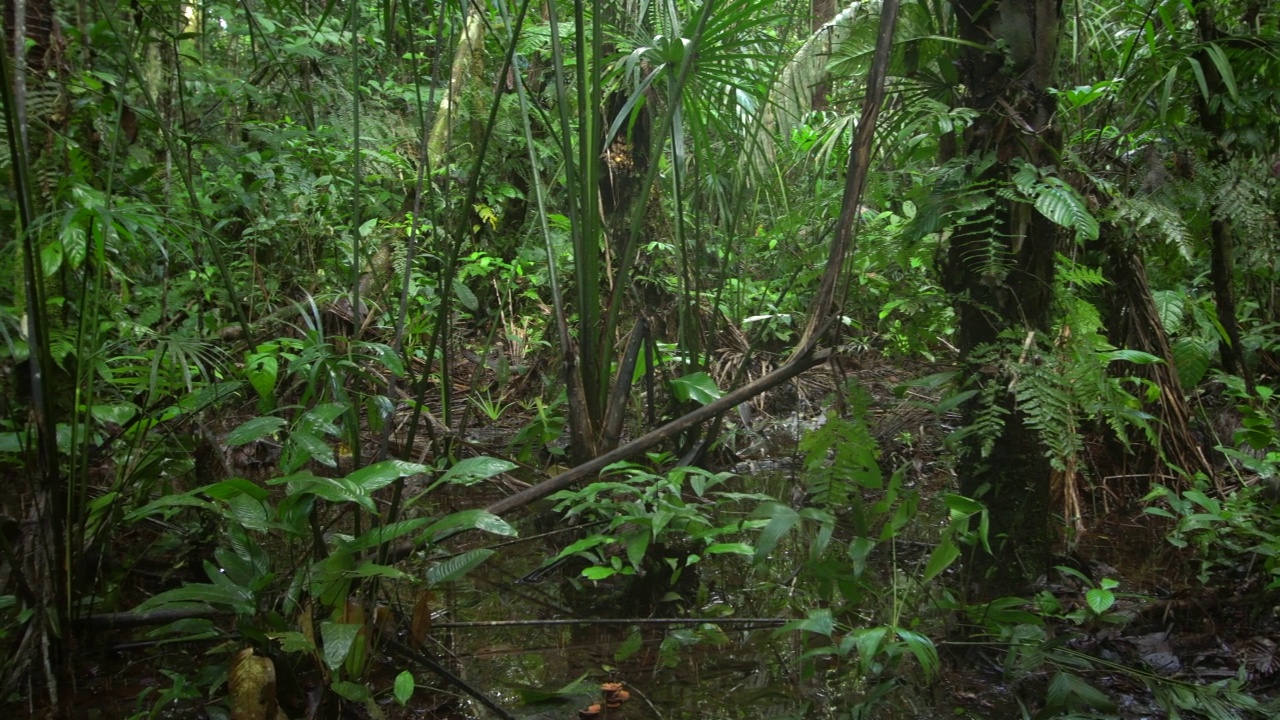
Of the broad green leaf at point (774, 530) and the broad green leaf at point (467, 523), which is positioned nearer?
the broad green leaf at point (467, 523)

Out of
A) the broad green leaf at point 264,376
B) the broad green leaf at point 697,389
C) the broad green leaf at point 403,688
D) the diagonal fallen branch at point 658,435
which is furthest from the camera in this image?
the broad green leaf at point 697,389

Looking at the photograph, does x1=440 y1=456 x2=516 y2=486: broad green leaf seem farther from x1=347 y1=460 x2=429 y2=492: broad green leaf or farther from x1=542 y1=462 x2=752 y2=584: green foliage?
x1=542 y1=462 x2=752 y2=584: green foliage

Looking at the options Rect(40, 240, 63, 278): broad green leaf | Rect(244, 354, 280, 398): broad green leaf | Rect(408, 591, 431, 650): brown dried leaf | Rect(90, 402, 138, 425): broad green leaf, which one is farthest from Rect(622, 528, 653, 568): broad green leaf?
Rect(40, 240, 63, 278): broad green leaf

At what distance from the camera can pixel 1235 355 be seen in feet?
8.14

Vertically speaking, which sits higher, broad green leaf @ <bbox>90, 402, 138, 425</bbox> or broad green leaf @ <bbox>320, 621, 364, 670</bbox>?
broad green leaf @ <bbox>90, 402, 138, 425</bbox>

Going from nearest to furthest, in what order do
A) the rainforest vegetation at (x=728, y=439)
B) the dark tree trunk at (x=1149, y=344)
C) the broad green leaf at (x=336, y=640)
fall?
the broad green leaf at (x=336, y=640)
the rainforest vegetation at (x=728, y=439)
the dark tree trunk at (x=1149, y=344)

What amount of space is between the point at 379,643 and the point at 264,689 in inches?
9.4

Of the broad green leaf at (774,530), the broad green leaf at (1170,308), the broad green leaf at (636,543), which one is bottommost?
the broad green leaf at (636,543)

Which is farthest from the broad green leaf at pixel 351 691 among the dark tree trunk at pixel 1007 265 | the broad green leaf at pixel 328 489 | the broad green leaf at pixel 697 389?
the dark tree trunk at pixel 1007 265

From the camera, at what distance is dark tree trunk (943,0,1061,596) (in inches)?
66.5

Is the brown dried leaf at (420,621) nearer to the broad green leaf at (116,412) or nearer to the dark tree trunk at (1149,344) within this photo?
the broad green leaf at (116,412)

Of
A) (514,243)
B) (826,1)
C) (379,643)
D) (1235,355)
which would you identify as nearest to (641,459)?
(379,643)

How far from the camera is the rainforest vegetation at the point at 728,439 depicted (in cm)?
151

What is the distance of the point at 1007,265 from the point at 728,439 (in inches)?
56.8
